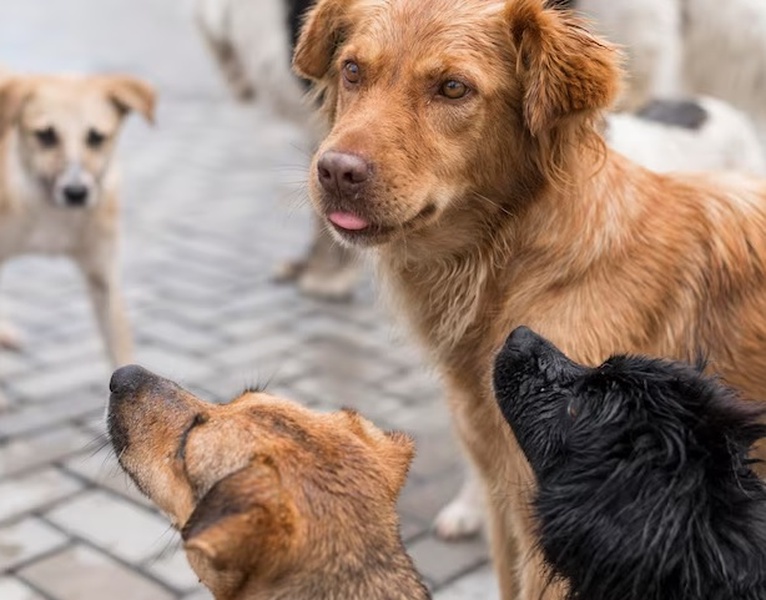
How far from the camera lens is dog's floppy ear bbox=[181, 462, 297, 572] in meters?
2.20

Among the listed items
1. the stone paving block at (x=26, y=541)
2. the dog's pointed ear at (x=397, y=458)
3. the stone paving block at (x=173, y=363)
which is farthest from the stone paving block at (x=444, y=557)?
the stone paving block at (x=173, y=363)

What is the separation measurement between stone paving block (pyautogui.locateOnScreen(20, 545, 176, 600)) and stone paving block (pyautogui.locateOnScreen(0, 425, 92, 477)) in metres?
0.77

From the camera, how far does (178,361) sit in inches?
230

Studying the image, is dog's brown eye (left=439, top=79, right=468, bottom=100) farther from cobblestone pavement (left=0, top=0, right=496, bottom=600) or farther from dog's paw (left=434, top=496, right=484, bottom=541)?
dog's paw (left=434, top=496, right=484, bottom=541)

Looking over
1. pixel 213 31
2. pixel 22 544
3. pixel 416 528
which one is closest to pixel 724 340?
pixel 416 528

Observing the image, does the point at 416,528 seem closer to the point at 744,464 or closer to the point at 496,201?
the point at 496,201

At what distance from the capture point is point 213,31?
21.1 ft

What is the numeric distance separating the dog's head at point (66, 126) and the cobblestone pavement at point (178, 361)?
3.20 ft

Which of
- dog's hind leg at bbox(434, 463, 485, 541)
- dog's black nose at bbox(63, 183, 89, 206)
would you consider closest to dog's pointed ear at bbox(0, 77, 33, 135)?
dog's black nose at bbox(63, 183, 89, 206)

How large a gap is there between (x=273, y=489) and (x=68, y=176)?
10.8ft

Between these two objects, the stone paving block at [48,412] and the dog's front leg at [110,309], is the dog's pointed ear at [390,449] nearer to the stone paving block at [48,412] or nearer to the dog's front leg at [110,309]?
the stone paving block at [48,412]

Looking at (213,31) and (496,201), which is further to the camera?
(213,31)

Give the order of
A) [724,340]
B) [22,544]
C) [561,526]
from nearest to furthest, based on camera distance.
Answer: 1. [561,526]
2. [724,340]
3. [22,544]

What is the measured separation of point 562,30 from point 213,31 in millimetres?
4012
